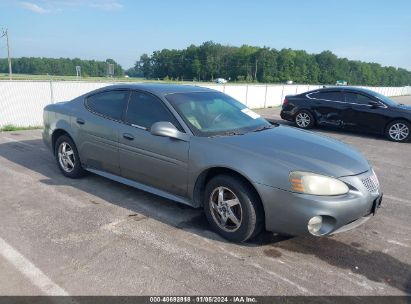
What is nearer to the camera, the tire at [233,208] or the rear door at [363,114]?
the tire at [233,208]

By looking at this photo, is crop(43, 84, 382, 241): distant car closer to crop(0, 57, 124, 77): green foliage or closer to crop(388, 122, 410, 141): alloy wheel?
crop(388, 122, 410, 141): alloy wheel

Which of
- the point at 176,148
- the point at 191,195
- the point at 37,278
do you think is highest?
the point at 176,148

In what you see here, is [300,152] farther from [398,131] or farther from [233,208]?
[398,131]

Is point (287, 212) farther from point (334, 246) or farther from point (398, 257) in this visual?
point (398, 257)

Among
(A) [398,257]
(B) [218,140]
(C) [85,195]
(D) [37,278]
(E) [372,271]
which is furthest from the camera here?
(C) [85,195]

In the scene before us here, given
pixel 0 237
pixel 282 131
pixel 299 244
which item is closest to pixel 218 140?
pixel 282 131

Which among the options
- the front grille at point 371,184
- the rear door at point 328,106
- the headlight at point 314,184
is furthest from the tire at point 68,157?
the rear door at point 328,106

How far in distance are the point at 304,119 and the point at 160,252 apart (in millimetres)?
9384

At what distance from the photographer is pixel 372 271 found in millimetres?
3111

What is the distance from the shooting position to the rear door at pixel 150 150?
150 inches

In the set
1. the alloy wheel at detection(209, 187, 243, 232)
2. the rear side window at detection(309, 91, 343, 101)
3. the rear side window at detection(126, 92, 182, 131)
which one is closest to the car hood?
the alloy wheel at detection(209, 187, 243, 232)

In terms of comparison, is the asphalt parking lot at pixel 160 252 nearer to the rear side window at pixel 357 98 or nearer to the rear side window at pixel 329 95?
the rear side window at pixel 357 98

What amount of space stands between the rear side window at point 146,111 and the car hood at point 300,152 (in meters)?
0.75

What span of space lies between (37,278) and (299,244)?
96.1 inches
